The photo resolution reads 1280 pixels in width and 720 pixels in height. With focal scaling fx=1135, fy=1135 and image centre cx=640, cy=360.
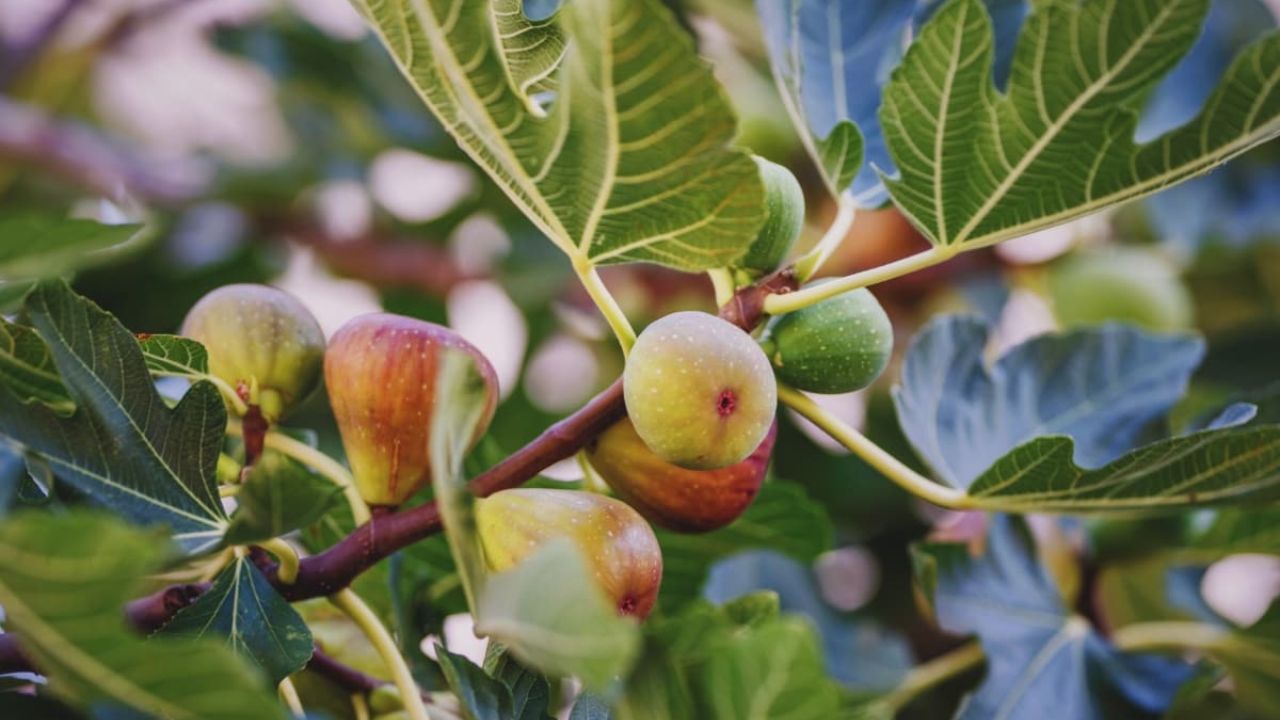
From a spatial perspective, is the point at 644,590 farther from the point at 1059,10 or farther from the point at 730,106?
the point at 1059,10

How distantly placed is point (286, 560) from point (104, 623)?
0.23 m

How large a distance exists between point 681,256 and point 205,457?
11.9 inches

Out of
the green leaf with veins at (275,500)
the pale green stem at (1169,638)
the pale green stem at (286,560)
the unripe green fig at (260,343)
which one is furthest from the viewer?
the pale green stem at (1169,638)

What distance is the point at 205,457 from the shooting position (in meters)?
0.66

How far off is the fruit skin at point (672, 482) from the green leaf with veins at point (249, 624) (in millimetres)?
217

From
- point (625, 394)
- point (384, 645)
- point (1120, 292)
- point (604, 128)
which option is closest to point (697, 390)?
point (625, 394)

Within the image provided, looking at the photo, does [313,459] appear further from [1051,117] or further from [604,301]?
[1051,117]

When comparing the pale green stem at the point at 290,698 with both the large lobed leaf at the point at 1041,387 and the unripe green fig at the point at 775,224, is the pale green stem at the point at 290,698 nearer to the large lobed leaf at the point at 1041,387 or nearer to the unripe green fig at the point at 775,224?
the unripe green fig at the point at 775,224

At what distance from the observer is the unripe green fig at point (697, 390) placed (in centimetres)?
62

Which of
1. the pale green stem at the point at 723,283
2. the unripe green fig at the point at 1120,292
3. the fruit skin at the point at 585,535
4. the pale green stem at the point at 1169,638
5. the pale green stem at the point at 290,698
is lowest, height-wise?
the pale green stem at the point at 1169,638

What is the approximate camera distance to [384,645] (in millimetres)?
692

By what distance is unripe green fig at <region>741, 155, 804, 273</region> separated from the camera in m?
0.73

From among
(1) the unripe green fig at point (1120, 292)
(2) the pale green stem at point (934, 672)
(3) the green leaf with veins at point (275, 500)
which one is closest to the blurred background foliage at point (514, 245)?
(1) the unripe green fig at point (1120, 292)

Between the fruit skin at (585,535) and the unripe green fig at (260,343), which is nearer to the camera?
the fruit skin at (585,535)
